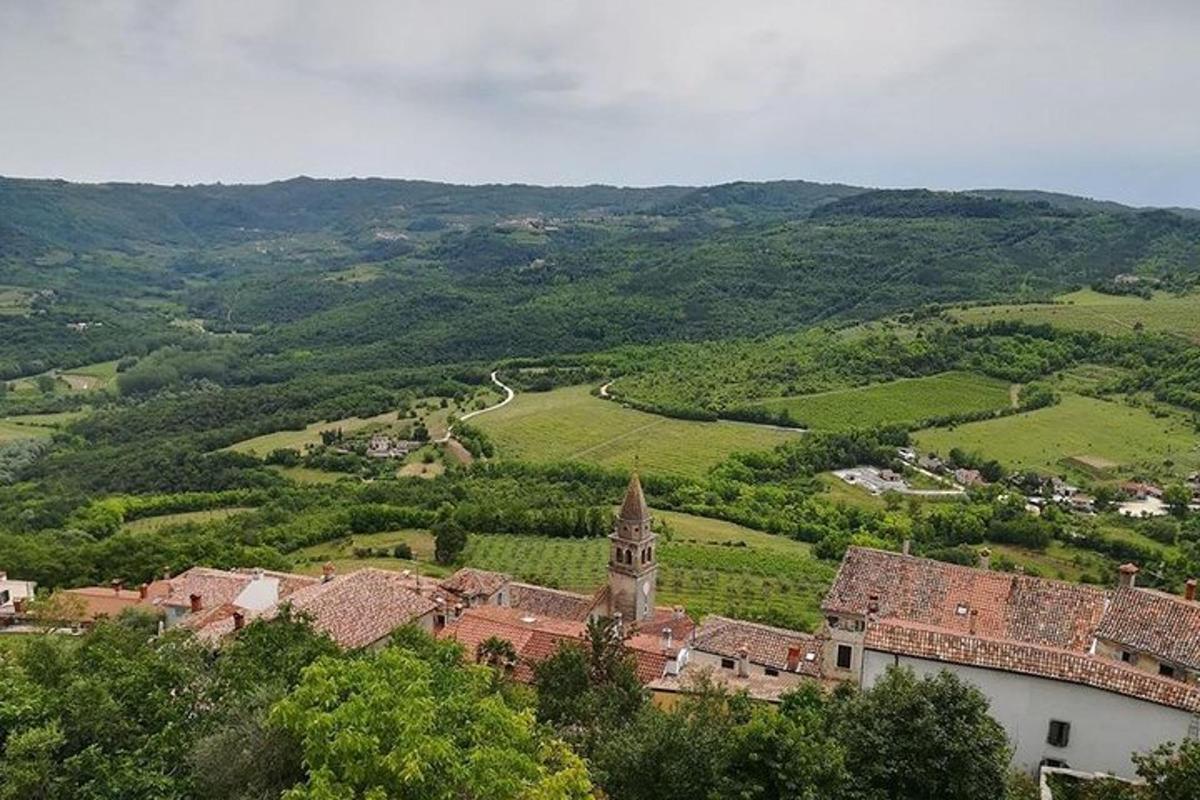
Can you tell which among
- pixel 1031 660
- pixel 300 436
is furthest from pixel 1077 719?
pixel 300 436

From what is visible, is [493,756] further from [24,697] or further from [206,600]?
[206,600]

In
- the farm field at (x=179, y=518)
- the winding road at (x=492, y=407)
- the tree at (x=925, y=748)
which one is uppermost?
the tree at (x=925, y=748)

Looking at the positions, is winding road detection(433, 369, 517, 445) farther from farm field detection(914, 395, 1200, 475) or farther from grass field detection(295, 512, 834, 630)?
farm field detection(914, 395, 1200, 475)

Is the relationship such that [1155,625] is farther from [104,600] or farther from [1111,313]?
[1111,313]

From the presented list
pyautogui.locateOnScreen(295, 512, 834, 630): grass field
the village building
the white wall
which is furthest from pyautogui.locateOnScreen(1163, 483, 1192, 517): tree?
the village building

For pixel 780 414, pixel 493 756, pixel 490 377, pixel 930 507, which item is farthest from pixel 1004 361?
pixel 493 756

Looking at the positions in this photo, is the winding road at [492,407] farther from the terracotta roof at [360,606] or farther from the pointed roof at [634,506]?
the terracotta roof at [360,606]

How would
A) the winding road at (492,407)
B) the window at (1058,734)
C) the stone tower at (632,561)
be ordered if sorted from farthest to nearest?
1. the winding road at (492,407)
2. the stone tower at (632,561)
3. the window at (1058,734)

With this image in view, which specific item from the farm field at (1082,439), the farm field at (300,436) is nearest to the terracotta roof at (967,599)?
the farm field at (1082,439)
